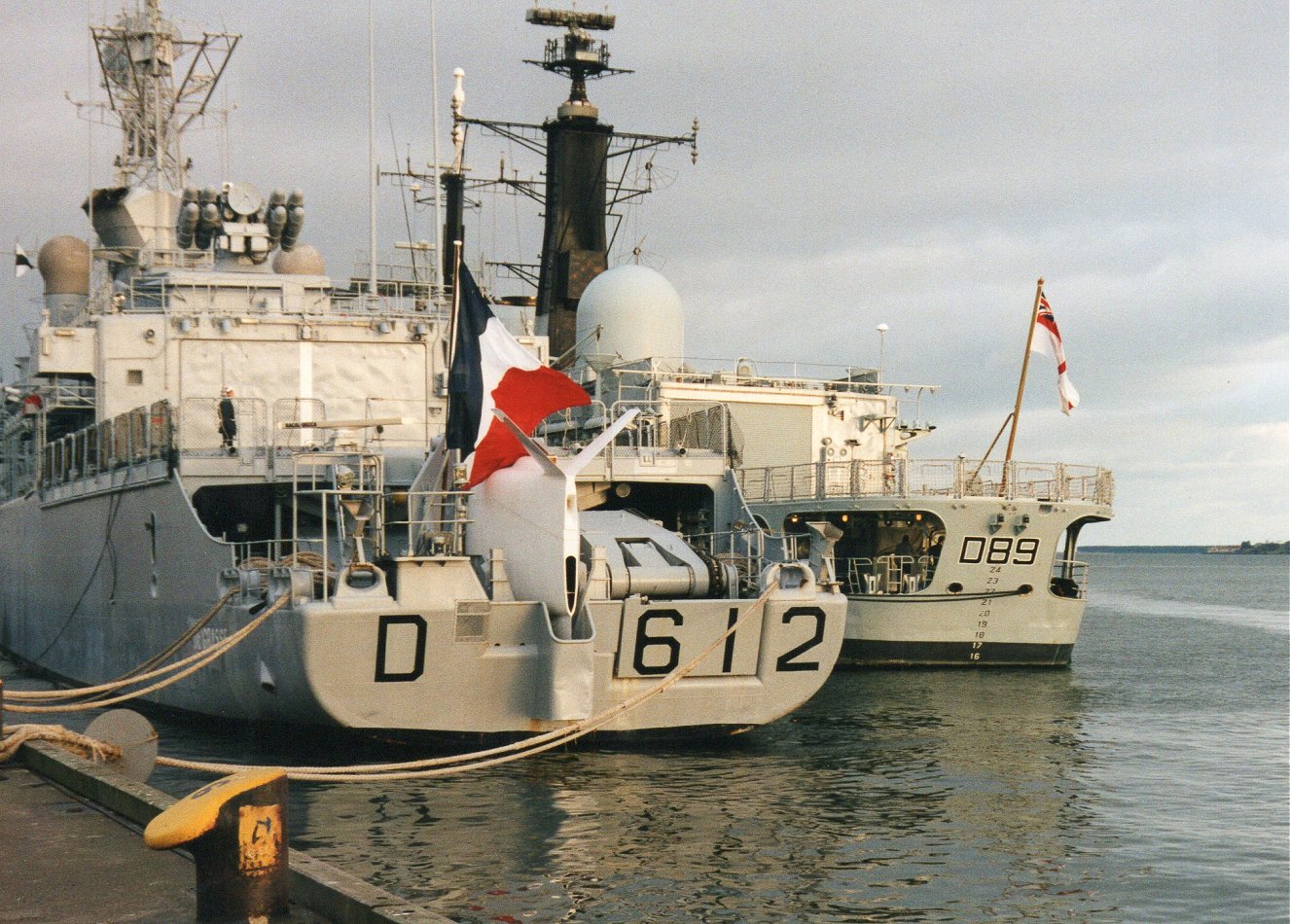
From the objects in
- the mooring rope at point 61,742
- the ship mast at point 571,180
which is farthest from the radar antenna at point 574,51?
the mooring rope at point 61,742

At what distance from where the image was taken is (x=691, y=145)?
47.4 meters

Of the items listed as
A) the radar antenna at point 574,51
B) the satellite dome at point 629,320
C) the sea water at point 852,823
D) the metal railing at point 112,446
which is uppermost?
the radar antenna at point 574,51

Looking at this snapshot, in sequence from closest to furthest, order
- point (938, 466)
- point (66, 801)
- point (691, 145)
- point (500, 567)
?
point (66, 801) < point (500, 567) < point (938, 466) < point (691, 145)

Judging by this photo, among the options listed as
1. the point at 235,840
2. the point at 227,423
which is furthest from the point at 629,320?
the point at 235,840

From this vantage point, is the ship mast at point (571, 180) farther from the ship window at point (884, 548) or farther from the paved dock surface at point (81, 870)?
the paved dock surface at point (81, 870)

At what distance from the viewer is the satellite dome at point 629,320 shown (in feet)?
117

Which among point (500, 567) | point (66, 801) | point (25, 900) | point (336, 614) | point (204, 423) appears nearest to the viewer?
point (25, 900)

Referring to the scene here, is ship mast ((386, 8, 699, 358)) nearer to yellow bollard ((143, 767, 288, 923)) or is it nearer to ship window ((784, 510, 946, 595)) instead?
ship window ((784, 510, 946, 595))

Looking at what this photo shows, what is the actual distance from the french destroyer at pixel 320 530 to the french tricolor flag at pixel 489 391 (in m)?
0.45

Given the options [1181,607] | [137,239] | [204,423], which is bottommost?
[1181,607]

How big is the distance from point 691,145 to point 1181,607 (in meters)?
31.8

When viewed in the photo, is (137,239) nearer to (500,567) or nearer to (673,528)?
(673,528)

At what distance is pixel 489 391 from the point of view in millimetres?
16578

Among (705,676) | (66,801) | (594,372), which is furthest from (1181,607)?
(66,801)
